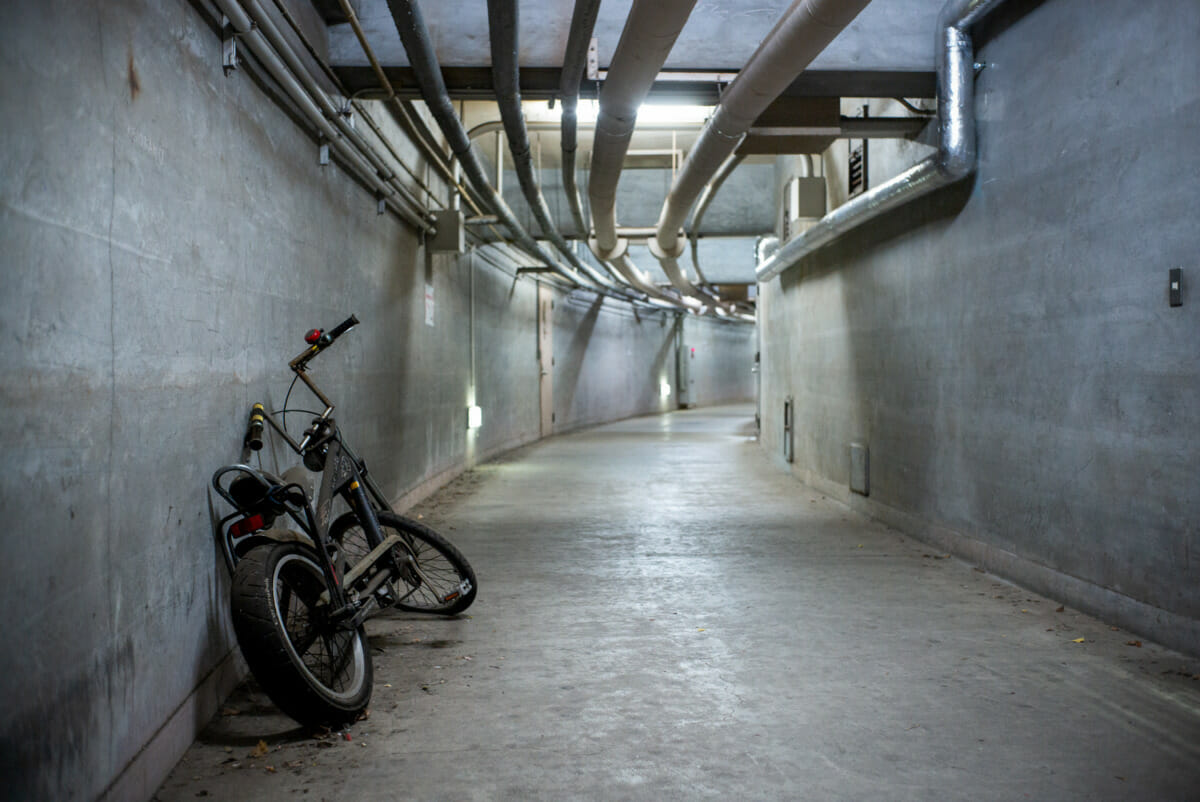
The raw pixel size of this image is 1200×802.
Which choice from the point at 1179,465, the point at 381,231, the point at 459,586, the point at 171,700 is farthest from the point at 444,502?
the point at 1179,465

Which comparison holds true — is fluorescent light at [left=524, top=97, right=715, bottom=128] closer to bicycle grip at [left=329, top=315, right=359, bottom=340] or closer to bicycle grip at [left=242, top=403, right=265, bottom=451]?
bicycle grip at [left=329, top=315, right=359, bottom=340]

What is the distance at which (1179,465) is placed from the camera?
3.67 m

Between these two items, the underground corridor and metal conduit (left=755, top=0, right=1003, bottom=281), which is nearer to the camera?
the underground corridor

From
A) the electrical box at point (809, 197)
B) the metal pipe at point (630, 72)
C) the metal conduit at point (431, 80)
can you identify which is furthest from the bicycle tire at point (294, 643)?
the electrical box at point (809, 197)

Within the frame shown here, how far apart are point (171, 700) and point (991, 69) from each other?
16.8ft

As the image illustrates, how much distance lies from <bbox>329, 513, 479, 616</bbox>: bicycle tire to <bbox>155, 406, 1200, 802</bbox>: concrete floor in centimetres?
11

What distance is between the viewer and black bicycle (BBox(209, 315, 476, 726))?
2.82m

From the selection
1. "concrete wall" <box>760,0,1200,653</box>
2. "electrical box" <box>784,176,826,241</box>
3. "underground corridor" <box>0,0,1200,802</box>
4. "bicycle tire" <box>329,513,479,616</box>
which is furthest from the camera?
"electrical box" <box>784,176,826,241</box>

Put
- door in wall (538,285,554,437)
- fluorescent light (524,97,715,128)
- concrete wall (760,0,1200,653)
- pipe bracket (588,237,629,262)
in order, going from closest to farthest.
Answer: concrete wall (760,0,1200,653)
fluorescent light (524,97,715,128)
pipe bracket (588,237,629,262)
door in wall (538,285,554,437)

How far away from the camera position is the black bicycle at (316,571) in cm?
282

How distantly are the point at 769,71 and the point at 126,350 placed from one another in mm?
3414

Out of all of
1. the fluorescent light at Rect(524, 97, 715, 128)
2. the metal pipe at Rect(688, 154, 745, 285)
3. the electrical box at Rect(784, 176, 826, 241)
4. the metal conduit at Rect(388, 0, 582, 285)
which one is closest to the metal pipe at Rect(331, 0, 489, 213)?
the metal conduit at Rect(388, 0, 582, 285)

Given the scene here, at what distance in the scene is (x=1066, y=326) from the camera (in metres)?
4.39

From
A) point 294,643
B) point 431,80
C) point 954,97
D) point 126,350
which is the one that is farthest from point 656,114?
point 126,350
